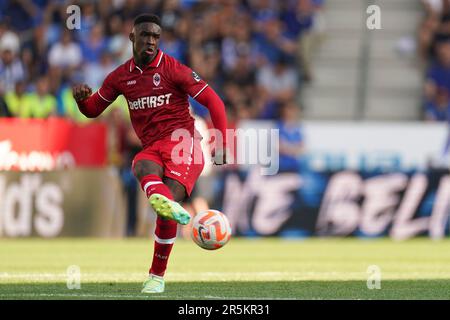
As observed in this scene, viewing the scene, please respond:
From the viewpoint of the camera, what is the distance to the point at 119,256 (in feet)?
48.5

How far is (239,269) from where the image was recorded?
12727 millimetres

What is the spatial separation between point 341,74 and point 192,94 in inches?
505

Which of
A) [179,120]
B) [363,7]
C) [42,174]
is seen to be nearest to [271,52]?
[363,7]

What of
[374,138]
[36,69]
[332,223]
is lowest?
[332,223]

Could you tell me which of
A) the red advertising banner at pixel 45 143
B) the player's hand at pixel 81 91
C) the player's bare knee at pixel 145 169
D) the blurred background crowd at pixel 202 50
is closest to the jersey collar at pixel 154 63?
the player's hand at pixel 81 91

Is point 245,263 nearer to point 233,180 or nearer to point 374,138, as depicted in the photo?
point 233,180

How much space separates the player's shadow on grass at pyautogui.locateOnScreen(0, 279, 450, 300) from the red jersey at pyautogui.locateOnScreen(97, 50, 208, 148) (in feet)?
4.32

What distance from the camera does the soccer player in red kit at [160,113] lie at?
9781 millimetres

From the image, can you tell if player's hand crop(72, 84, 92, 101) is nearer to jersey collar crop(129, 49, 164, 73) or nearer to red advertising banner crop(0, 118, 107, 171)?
jersey collar crop(129, 49, 164, 73)

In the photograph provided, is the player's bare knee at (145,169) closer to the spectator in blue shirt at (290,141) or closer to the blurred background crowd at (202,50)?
the spectator in blue shirt at (290,141)

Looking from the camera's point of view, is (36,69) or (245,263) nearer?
(245,263)

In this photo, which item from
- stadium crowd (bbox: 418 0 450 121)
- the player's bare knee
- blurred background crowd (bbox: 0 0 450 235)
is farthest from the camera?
stadium crowd (bbox: 418 0 450 121)

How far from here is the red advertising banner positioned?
19.1 m

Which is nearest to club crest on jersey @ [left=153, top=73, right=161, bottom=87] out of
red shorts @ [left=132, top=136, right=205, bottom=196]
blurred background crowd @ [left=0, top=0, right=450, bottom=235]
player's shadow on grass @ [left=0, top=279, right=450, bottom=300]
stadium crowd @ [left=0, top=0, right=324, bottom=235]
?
red shorts @ [left=132, top=136, right=205, bottom=196]
